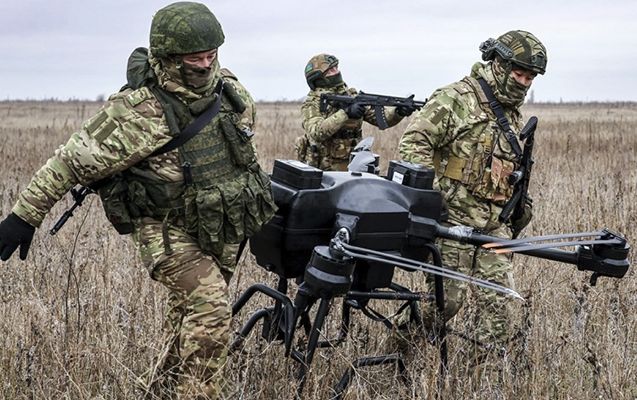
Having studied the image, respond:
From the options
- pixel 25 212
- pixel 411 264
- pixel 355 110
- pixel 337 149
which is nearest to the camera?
pixel 411 264

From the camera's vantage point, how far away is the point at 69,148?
125 inches

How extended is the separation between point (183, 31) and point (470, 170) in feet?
6.36

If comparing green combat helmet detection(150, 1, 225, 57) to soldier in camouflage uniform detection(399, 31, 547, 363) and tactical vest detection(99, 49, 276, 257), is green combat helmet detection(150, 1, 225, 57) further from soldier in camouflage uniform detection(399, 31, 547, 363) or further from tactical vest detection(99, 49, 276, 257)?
soldier in camouflage uniform detection(399, 31, 547, 363)

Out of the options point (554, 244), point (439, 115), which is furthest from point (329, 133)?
point (554, 244)

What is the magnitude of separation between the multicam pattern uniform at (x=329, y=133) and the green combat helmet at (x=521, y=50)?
3461mm

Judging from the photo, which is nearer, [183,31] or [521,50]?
[183,31]

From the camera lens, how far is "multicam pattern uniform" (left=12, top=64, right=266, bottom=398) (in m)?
3.18

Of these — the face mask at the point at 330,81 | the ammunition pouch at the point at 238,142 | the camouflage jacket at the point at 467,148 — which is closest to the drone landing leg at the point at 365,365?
the ammunition pouch at the point at 238,142

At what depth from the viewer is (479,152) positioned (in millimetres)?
4410

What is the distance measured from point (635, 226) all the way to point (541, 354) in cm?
305

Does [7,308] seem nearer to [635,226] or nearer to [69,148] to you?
[69,148]

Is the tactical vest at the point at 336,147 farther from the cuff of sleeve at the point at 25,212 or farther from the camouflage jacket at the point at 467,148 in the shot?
the cuff of sleeve at the point at 25,212

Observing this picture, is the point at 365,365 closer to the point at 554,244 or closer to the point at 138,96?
the point at 554,244

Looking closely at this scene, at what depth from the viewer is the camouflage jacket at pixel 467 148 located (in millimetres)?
4398
